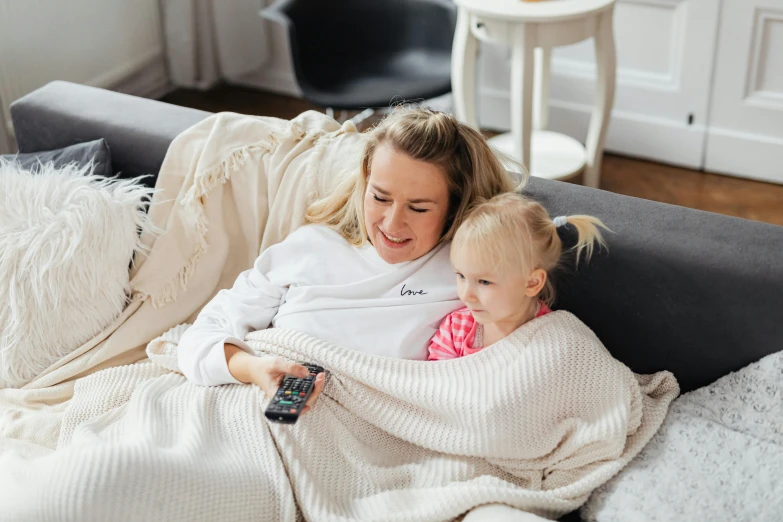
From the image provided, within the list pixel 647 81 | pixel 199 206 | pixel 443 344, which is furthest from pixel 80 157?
pixel 647 81

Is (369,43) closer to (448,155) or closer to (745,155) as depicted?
(745,155)

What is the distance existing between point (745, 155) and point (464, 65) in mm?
1074

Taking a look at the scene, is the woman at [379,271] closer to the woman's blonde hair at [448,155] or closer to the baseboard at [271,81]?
the woman's blonde hair at [448,155]

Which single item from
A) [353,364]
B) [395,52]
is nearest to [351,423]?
[353,364]

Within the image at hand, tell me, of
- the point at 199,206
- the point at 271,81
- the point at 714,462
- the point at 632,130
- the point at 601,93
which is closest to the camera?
the point at 714,462

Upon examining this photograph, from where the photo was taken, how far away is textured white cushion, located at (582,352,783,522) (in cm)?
138

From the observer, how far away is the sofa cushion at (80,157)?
6.72ft

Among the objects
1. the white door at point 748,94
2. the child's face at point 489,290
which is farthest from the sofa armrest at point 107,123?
the white door at point 748,94

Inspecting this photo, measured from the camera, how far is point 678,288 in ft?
5.18

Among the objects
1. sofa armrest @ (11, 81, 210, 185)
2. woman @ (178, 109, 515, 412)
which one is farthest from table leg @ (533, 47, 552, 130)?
woman @ (178, 109, 515, 412)

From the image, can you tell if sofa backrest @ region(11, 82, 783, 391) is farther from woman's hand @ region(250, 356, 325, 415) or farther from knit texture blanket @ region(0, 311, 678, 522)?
woman's hand @ region(250, 356, 325, 415)

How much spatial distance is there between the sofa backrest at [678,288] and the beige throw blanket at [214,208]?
528 mm

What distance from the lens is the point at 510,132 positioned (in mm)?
3480

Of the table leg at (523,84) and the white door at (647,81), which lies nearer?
the table leg at (523,84)
